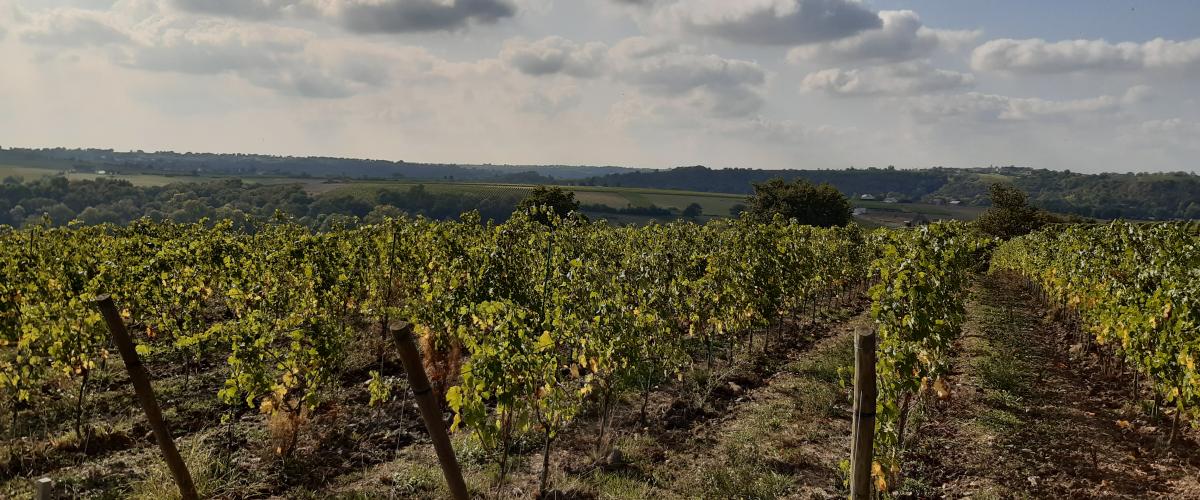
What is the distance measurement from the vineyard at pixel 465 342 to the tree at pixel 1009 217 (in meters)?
50.0

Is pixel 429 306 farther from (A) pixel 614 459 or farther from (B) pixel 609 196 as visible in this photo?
(B) pixel 609 196

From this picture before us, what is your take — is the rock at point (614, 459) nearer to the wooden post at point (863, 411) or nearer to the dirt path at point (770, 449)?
the dirt path at point (770, 449)

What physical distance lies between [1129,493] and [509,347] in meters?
7.53

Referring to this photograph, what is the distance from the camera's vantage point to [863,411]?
13.7ft

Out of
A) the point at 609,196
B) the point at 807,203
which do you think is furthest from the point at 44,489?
the point at 609,196

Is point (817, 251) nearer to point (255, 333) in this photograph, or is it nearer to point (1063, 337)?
point (1063, 337)

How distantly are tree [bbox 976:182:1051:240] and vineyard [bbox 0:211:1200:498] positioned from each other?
1969 inches

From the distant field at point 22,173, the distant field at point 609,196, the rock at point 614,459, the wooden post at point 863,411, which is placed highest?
the distant field at point 22,173

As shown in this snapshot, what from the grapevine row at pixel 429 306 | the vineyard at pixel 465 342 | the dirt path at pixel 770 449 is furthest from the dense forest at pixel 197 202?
the dirt path at pixel 770 449

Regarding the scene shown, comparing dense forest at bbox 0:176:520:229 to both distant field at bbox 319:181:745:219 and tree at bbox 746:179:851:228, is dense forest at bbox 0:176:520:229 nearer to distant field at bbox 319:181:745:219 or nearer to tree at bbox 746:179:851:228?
distant field at bbox 319:181:745:219

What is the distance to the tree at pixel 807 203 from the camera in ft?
210

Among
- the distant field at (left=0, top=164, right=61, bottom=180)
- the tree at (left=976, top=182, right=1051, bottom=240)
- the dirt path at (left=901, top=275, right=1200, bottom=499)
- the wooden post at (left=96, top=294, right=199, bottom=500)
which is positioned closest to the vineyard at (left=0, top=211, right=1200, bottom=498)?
the dirt path at (left=901, top=275, right=1200, bottom=499)

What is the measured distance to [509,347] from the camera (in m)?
5.93

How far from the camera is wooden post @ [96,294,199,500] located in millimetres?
4765
